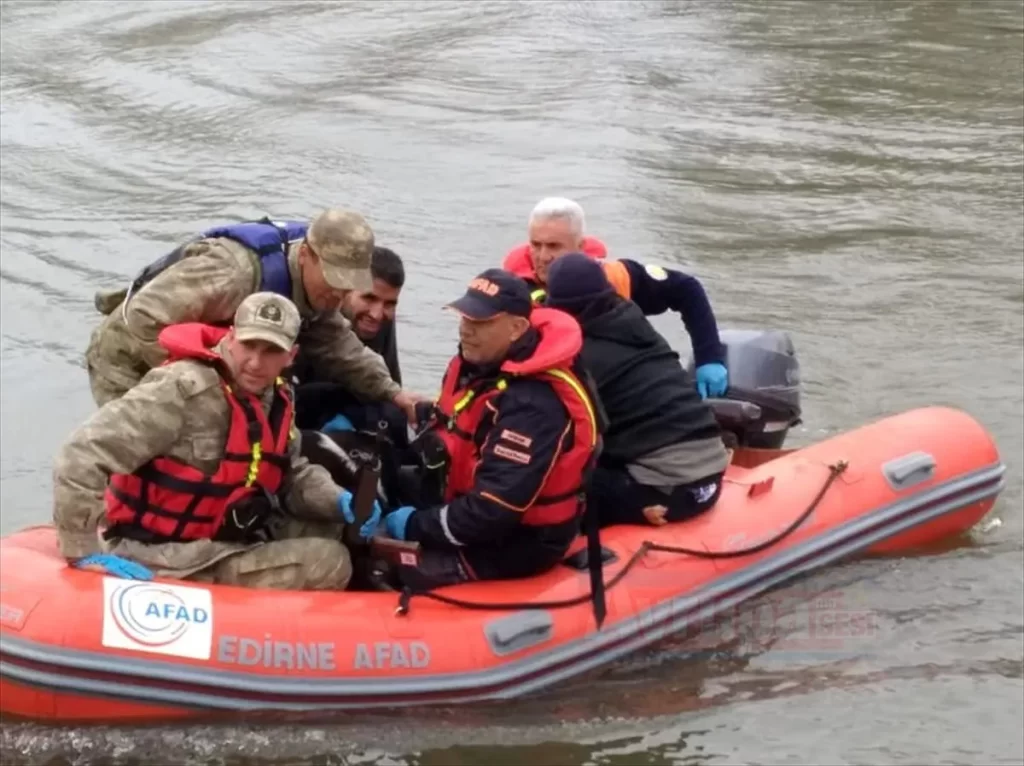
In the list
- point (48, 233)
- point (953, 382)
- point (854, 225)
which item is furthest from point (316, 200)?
point (953, 382)

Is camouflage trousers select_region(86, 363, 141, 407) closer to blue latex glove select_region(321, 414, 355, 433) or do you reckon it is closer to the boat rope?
blue latex glove select_region(321, 414, 355, 433)

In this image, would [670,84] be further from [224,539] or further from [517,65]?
[224,539]

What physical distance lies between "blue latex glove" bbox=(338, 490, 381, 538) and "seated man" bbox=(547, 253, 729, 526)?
67 centimetres

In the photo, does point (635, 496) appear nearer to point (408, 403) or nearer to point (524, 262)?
point (408, 403)

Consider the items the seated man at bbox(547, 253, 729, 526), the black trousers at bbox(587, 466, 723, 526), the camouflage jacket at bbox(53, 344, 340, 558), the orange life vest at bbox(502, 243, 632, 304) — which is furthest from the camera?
the orange life vest at bbox(502, 243, 632, 304)

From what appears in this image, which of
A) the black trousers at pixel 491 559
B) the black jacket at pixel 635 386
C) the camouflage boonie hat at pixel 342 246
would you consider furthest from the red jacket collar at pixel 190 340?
the black jacket at pixel 635 386

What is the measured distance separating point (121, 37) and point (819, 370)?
986 cm

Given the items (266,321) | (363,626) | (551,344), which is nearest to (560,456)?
(551,344)

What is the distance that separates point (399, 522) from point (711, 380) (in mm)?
1494

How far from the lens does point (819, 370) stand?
7.29 metres

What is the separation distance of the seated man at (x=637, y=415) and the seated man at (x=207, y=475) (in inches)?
35.2

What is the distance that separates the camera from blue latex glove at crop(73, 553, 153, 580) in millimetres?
4090

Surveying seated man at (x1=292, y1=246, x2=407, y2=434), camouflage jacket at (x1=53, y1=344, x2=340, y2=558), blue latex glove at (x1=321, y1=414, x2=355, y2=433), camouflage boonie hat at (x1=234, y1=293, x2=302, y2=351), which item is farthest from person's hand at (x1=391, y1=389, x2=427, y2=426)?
camouflage boonie hat at (x1=234, y1=293, x2=302, y2=351)

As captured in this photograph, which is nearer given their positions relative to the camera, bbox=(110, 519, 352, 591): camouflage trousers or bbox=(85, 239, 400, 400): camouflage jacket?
bbox=(110, 519, 352, 591): camouflage trousers
